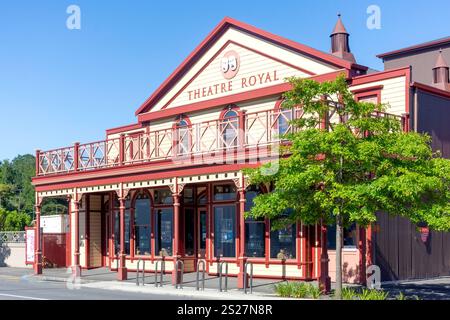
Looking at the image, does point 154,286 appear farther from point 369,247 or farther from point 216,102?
point 216,102

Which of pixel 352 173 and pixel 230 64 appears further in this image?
pixel 230 64

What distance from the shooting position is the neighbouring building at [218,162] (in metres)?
22.0

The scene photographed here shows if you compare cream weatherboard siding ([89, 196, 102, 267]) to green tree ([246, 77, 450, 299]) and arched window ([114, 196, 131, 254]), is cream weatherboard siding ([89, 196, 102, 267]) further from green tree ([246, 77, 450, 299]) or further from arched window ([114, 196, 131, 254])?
green tree ([246, 77, 450, 299])

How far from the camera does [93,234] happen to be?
31.1 metres

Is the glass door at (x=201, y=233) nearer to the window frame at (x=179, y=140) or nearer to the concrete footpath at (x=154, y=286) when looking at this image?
the concrete footpath at (x=154, y=286)

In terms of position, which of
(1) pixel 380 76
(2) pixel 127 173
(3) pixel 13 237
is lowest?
(3) pixel 13 237

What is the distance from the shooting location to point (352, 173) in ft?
56.2

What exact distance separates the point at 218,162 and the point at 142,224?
25.0 feet

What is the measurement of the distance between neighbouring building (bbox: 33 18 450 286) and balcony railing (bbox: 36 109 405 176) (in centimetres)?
6

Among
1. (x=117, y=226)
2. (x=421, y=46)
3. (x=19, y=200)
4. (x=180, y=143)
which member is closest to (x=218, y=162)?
(x=180, y=143)

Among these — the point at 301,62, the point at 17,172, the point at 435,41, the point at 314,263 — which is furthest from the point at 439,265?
the point at 17,172

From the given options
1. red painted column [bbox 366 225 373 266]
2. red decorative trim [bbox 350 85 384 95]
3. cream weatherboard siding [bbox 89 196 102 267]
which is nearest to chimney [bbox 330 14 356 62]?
red decorative trim [bbox 350 85 384 95]

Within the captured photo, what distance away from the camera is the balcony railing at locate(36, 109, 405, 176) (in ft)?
72.2

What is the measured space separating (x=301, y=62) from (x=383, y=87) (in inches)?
124
